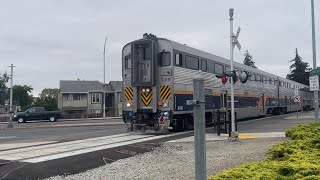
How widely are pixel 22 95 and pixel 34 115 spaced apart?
5584 cm

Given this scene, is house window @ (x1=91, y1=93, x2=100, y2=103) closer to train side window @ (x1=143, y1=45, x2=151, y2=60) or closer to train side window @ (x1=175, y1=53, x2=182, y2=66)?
train side window @ (x1=143, y1=45, x2=151, y2=60)

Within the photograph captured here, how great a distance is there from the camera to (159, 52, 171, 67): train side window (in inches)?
726

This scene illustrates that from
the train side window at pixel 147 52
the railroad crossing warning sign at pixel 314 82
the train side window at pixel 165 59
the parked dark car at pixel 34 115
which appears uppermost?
the train side window at pixel 147 52

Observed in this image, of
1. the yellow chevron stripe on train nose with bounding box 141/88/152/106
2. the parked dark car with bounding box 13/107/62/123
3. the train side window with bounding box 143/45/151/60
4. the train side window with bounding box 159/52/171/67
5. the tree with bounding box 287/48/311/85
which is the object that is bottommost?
the parked dark car with bounding box 13/107/62/123

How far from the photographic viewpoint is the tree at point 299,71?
105 meters

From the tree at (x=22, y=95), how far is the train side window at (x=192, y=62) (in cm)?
8349

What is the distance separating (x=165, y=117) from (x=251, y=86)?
42.6ft

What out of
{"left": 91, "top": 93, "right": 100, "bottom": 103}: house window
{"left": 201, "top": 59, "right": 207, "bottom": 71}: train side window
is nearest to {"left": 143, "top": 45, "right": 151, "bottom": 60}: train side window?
{"left": 201, "top": 59, "right": 207, "bottom": 71}: train side window

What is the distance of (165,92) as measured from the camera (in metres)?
18.2

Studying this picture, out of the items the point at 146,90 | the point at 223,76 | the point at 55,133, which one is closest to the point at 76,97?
the point at 55,133

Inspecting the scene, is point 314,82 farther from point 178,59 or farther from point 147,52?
point 147,52

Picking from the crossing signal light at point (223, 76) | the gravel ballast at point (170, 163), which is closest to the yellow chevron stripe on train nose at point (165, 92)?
the crossing signal light at point (223, 76)

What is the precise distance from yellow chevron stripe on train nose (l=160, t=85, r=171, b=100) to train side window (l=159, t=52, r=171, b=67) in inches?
42.3

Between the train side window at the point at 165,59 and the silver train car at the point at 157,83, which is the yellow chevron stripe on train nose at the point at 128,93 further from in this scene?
the train side window at the point at 165,59
